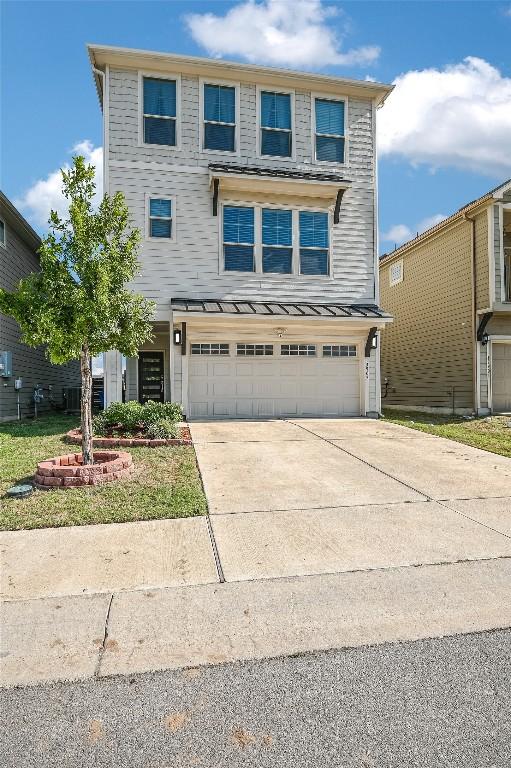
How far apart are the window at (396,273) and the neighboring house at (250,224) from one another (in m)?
5.97

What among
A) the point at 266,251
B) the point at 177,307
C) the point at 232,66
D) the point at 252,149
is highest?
the point at 232,66

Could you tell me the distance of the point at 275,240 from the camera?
13117 millimetres

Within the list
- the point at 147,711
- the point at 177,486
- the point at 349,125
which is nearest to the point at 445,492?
the point at 177,486

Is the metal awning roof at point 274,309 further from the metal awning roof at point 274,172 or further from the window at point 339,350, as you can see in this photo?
the metal awning roof at point 274,172

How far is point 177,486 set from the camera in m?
6.07

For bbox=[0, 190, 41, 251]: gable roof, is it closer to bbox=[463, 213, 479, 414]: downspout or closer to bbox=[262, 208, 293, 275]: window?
bbox=[262, 208, 293, 275]: window

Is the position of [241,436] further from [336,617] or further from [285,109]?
[285,109]

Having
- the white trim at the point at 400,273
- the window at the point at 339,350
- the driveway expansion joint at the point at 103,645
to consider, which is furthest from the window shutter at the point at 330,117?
the driveway expansion joint at the point at 103,645

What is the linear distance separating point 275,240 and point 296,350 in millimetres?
3049

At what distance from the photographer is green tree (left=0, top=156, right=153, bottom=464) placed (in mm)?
6258

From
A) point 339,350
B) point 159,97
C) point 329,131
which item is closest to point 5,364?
point 159,97

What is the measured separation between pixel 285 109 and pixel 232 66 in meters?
1.75

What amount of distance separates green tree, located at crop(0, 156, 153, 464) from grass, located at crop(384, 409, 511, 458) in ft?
22.9

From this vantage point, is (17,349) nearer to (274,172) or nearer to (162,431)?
(162,431)
